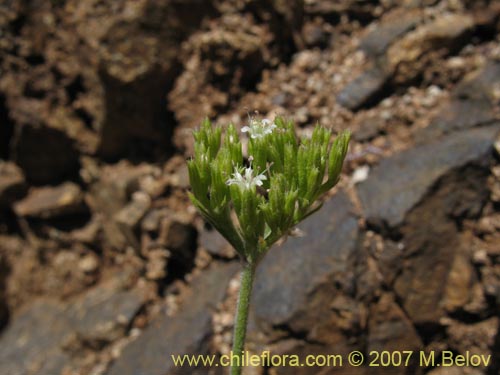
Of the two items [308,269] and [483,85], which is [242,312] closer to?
[308,269]

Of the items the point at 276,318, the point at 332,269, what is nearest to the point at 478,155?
the point at 332,269

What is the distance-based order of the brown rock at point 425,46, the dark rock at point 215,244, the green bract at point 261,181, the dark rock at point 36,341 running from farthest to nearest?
the dark rock at point 36,341 → the brown rock at point 425,46 → the dark rock at point 215,244 → the green bract at point 261,181

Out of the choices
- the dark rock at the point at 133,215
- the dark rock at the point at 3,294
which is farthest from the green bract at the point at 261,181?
the dark rock at the point at 3,294

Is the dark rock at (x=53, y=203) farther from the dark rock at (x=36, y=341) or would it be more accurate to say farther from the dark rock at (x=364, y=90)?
the dark rock at (x=364, y=90)

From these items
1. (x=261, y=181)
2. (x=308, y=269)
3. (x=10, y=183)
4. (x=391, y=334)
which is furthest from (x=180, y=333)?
(x=10, y=183)

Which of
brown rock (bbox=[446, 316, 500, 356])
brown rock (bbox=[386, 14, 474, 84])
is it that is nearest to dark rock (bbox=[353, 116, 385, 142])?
brown rock (bbox=[386, 14, 474, 84])

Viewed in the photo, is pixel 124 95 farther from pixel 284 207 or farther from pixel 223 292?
pixel 284 207
